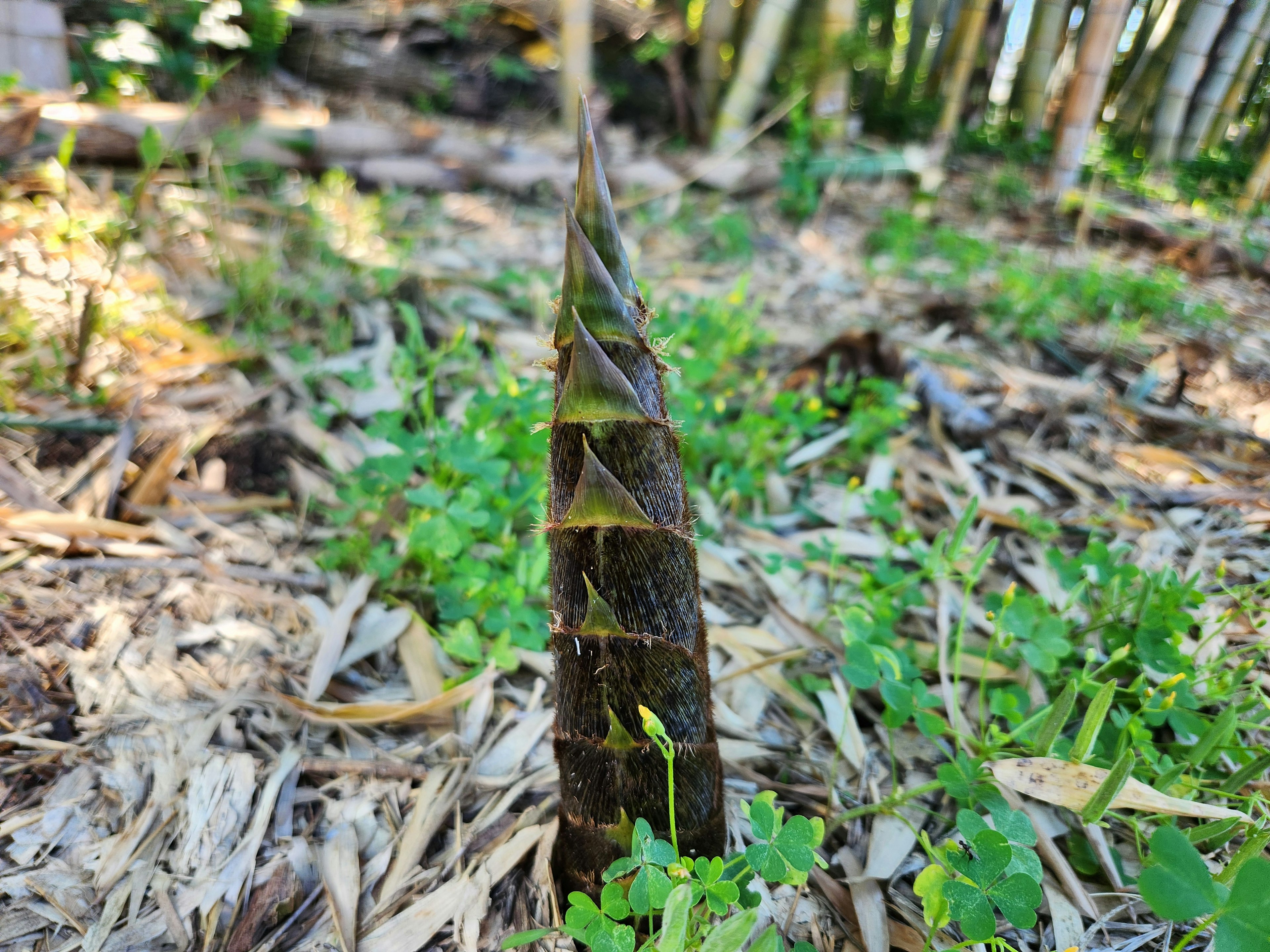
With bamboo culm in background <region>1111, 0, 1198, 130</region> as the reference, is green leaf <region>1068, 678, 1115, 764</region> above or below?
below

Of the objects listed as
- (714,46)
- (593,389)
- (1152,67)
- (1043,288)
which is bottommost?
(1043,288)

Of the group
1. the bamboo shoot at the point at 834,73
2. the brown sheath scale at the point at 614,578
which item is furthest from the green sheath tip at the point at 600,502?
the bamboo shoot at the point at 834,73

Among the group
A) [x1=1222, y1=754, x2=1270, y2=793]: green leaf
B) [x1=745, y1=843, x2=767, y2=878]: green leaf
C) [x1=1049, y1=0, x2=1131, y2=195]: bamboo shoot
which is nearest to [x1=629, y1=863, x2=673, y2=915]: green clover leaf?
[x1=745, y1=843, x2=767, y2=878]: green leaf

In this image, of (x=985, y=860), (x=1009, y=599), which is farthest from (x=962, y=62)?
(x=985, y=860)

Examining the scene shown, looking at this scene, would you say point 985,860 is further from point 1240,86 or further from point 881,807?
point 1240,86

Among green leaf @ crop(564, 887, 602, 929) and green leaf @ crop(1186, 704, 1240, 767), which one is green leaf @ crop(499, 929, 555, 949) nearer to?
green leaf @ crop(564, 887, 602, 929)

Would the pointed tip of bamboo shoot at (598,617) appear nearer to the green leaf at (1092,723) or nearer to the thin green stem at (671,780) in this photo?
the thin green stem at (671,780)

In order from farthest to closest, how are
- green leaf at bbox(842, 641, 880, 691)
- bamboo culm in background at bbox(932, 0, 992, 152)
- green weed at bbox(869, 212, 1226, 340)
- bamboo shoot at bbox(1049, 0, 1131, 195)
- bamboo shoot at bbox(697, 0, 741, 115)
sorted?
1. bamboo shoot at bbox(697, 0, 741, 115)
2. bamboo culm in background at bbox(932, 0, 992, 152)
3. bamboo shoot at bbox(1049, 0, 1131, 195)
4. green weed at bbox(869, 212, 1226, 340)
5. green leaf at bbox(842, 641, 880, 691)

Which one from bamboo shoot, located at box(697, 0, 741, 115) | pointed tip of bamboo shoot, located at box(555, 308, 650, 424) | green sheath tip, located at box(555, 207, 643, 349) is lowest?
pointed tip of bamboo shoot, located at box(555, 308, 650, 424)
